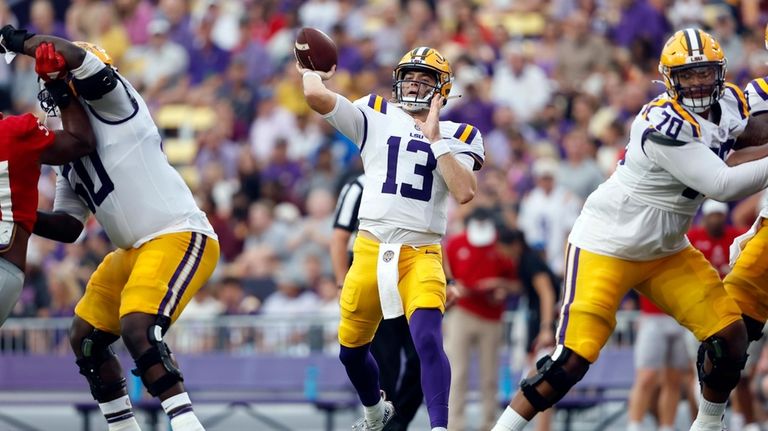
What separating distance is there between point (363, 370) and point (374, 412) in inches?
14.0

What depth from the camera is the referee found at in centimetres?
988

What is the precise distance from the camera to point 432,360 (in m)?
8.16

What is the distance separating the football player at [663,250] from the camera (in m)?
7.94

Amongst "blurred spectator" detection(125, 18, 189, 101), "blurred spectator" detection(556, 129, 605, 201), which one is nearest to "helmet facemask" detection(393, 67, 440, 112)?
"blurred spectator" detection(556, 129, 605, 201)

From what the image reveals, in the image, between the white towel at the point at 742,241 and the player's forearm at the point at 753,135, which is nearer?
the player's forearm at the point at 753,135

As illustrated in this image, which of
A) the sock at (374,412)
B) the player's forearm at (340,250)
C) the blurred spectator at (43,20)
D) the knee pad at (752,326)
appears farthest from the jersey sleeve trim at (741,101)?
the blurred spectator at (43,20)

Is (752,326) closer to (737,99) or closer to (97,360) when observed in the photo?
(737,99)

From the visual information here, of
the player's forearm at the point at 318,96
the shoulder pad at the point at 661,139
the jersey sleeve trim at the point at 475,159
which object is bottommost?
the jersey sleeve trim at the point at 475,159

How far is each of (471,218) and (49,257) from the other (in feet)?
17.0

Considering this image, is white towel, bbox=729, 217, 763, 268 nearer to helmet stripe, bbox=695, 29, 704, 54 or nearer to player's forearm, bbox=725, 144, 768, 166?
player's forearm, bbox=725, 144, 768, 166

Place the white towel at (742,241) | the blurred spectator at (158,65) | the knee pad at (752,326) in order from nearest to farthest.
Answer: the knee pad at (752,326)
the white towel at (742,241)
the blurred spectator at (158,65)

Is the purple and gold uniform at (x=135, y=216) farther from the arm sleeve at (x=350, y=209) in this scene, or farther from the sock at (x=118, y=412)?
the arm sleeve at (x=350, y=209)

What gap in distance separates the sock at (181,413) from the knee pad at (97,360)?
60 cm

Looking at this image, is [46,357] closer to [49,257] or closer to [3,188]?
[49,257]
